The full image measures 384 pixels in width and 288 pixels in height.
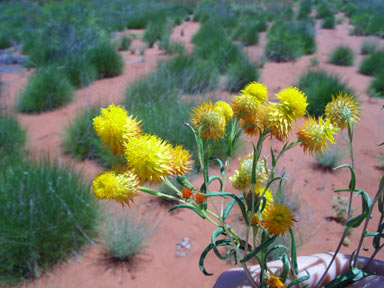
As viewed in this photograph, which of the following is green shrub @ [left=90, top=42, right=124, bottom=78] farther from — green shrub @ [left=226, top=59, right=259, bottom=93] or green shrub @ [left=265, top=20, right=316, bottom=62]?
green shrub @ [left=265, top=20, right=316, bottom=62]

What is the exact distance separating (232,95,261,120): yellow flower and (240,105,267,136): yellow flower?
0.01 metres

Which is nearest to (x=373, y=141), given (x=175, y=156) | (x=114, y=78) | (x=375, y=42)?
(x=175, y=156)

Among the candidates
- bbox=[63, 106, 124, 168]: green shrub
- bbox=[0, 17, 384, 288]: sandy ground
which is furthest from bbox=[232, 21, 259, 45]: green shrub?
bbox=[63, 106, 124, 168]: green shrub

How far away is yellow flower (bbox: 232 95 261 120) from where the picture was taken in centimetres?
101

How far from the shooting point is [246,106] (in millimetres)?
1015

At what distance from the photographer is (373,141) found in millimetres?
4660

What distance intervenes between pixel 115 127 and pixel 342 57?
9585mm

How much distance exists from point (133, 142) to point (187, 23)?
18131 mm

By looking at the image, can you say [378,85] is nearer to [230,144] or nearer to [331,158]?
[331,158]

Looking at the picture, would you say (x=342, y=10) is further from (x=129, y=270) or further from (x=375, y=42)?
(x=129, y=270)

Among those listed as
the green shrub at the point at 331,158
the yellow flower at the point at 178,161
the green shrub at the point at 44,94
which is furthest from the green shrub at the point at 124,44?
the yellow flower at the point at 178,161

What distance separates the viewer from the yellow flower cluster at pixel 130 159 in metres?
0.89

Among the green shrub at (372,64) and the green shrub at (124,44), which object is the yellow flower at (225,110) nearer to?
the green shrub at (372,64)

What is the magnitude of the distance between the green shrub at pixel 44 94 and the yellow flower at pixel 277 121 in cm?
662
